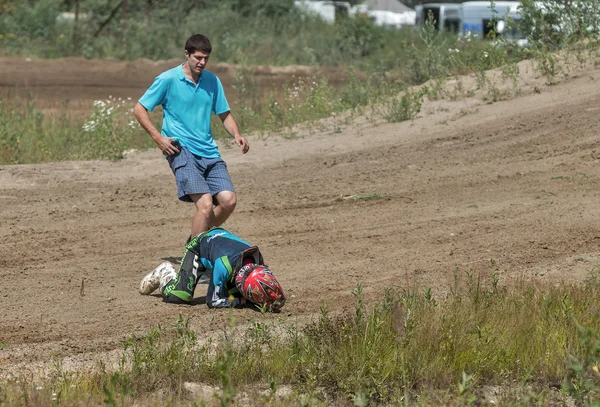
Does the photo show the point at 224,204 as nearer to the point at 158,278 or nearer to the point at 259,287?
the point at 158,278

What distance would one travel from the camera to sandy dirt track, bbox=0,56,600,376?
7.32 m

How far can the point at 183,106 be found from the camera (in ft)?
25.4

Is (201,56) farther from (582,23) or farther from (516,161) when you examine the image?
(582,23)

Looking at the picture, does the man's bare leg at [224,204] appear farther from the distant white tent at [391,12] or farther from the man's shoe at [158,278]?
the distant white tent at [391,12]

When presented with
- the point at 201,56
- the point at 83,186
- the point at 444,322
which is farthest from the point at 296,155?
the point at 444,322

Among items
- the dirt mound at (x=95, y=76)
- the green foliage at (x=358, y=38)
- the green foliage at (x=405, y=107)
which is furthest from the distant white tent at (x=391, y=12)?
the green foliage at (x=405, y=107)

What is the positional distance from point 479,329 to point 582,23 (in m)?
9.80

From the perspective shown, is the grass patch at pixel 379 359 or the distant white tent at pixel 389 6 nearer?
the grass patch at pixel 379 359

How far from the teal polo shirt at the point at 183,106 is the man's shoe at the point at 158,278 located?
0.96m

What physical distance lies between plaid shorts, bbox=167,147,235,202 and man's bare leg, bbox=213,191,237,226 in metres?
0.04

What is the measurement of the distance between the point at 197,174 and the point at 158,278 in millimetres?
866

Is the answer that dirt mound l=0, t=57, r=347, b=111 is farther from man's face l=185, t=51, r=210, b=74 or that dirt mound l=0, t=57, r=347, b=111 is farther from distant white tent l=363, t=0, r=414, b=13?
distant white tent l=363, t=0, r=414, b=13

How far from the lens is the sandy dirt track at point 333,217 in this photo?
24.0 feet

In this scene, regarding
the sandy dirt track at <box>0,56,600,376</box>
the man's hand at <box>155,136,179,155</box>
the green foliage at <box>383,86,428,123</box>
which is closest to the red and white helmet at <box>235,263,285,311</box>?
the sandy dirt track at <box>0,56,600,376</box>
